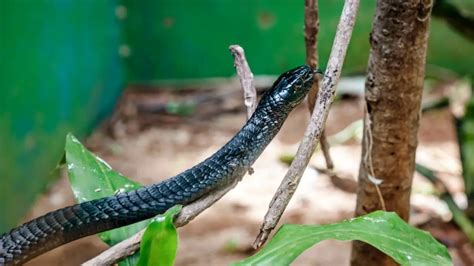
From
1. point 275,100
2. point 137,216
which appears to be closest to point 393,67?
point 275,100

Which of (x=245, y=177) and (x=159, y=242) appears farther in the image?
(x=245, y=177)

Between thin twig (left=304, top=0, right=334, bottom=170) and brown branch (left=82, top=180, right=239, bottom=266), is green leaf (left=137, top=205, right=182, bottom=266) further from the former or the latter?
thin twig (left=304, top=0, right=334, bottom=170)

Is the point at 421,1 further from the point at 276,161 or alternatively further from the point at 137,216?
the point at 276,161

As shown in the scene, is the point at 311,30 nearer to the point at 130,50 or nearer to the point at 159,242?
the point at 159,242

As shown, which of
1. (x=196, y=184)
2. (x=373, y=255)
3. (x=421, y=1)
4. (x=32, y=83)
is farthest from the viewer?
(x=32, y=83)

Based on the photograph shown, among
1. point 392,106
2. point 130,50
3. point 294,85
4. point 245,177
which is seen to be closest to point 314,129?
point 294,85
